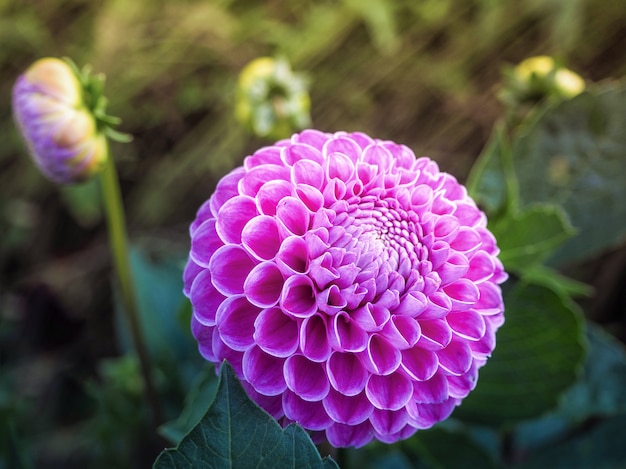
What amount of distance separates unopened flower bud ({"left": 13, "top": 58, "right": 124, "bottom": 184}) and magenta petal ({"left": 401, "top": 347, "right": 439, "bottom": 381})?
305 millimetres

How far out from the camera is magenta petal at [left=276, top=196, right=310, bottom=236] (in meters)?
0.41

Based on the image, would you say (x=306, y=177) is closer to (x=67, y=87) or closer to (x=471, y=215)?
(x=471, y=215)

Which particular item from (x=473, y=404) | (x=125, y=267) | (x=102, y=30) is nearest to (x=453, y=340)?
(x=473, y=404)

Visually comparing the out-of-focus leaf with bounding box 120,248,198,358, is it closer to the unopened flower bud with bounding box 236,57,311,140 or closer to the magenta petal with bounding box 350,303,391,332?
the unopened flower bud with bounding box 236,57,311,140

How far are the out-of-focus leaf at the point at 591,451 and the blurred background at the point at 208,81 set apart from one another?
2.32 feet

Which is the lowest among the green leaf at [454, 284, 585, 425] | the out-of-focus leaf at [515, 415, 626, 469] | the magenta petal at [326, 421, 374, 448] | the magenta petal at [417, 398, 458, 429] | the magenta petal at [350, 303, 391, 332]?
the out-of-focus leaf at [515, 415, 626, 469]

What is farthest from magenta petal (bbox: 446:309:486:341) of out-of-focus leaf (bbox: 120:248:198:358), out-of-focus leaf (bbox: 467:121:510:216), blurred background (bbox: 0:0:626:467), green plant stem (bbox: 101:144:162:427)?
blurred background (bbox: 0:0:626:467)

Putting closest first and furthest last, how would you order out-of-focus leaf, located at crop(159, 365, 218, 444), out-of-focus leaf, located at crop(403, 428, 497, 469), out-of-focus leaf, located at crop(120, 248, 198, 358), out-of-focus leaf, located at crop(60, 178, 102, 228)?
out-of-focus leaf, located at crop(159, 365, 218, 444), out-of-focus leaf, located at crop(403, 428, 497, 469), out-of-focus leaf, located at crop(120, 248, 198, 358), out-of-focus leaf, located at crop(60, 178, 102, 228)

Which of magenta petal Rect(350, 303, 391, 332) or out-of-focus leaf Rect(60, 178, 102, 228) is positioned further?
out-of-focus leaf Rect(60, 178, 102, 228)

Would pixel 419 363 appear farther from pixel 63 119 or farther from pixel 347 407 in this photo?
pixel 63 119

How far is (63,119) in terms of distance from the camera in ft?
1.81

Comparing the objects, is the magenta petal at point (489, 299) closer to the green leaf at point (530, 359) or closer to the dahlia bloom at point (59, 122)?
the green leaf at point (530, 359)

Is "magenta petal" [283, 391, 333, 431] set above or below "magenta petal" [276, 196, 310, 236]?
below

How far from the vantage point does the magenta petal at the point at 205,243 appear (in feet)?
1.36
